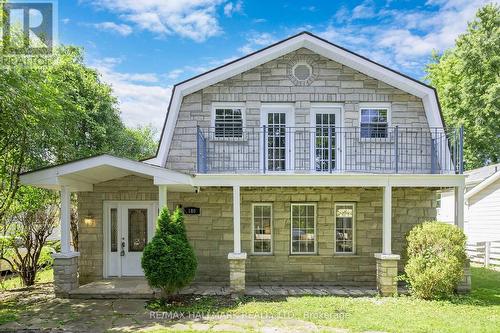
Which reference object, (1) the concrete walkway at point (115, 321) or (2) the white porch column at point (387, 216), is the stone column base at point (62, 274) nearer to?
(1) the concrete walkway at point (115, 321)

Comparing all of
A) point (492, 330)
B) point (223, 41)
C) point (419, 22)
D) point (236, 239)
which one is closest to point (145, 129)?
point (223, 41)

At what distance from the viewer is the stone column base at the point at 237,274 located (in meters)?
8.16

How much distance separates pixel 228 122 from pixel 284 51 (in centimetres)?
254

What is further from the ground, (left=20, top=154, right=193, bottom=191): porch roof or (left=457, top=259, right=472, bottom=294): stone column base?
(left=20, top=154, right=193, bottom=191): porch roof

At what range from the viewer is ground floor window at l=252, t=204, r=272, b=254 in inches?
394

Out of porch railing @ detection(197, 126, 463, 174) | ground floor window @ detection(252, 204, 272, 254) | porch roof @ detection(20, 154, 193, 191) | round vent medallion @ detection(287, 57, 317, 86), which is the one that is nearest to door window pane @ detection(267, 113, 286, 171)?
porch railing @ detection(197, 126, 463, 174)

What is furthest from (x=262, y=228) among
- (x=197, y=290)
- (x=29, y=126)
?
(x=29, y=126)

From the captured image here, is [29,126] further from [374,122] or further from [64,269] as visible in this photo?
[374,122]

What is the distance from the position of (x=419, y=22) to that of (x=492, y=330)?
494 inches

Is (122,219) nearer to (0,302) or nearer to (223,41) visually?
(0,302)

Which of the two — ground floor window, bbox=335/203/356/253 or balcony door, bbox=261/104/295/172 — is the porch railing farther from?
ground floor window, bbox=335/203/356/253

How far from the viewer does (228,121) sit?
32.9ft

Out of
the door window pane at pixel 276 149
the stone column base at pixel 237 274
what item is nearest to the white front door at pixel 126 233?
the stone column base at pixel 237 274

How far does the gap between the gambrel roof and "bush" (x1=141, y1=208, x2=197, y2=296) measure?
7.76 feet
